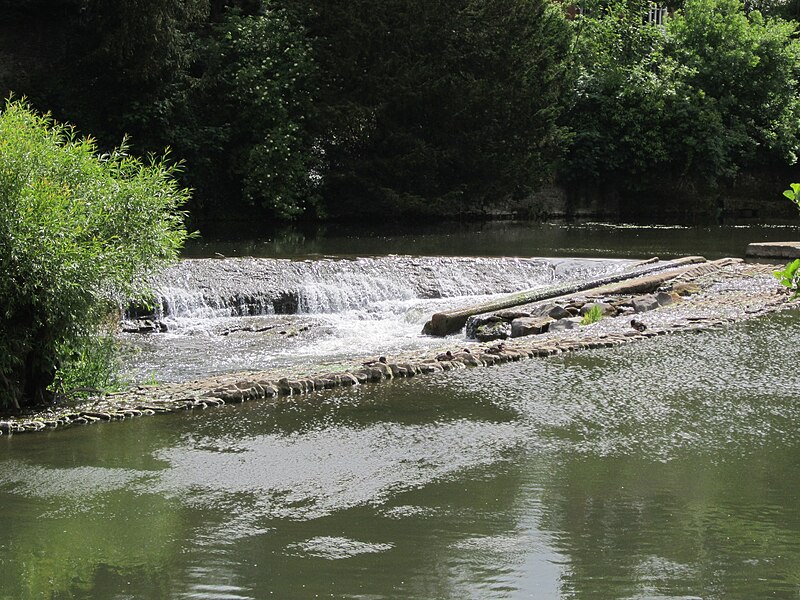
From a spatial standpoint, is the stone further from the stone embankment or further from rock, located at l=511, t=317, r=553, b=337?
rock, located at l=511, t=317, r=553, b=337

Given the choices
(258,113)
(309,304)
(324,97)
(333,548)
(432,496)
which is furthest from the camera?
(324,97)

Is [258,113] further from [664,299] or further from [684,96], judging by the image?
[664,299]

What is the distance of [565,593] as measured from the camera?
6.05 metres

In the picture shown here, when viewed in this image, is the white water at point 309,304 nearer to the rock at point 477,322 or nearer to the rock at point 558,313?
the rock at point 477,322

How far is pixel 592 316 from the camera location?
15.8m

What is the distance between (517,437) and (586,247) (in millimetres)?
15956

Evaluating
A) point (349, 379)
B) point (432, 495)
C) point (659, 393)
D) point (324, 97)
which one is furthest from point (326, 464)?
point (324, 97)

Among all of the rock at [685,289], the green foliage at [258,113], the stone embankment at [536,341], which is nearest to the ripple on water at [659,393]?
the stone embankment at [536,341]

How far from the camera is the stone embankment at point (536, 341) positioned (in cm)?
1067

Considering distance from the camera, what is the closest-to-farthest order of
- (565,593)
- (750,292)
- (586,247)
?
(565,593) → (750,292) → (586,247)

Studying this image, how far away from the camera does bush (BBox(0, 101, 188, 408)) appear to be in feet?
32.2

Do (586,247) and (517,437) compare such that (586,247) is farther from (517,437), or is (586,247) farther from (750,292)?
(517,437)

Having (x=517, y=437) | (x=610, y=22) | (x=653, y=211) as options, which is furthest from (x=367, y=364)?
(x=610, y=22)

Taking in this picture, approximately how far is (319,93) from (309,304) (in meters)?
13.4
